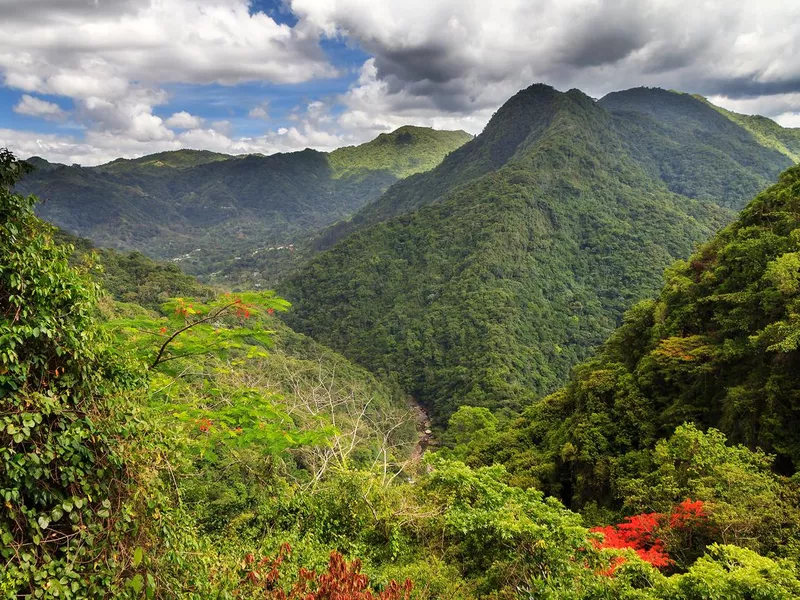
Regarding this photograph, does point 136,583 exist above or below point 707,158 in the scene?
below

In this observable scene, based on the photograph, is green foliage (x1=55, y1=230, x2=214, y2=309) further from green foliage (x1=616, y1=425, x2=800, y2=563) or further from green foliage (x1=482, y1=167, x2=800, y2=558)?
green foliage (x1=616, y1=425, x2=800, y2=563)

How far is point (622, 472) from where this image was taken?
18406mm

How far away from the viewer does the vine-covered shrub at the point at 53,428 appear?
397 centimetres

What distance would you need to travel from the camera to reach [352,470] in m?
12.3

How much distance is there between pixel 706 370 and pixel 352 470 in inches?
611

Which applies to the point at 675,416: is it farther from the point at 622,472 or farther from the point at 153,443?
the point at 153,443

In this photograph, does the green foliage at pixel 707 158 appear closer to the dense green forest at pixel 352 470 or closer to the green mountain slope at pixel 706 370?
the green mountain slope at pixel 706 370

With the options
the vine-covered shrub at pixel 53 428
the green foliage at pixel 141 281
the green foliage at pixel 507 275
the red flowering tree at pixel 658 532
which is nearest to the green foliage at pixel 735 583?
the red flowering tree at pixel 658 532

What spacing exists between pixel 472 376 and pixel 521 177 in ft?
230

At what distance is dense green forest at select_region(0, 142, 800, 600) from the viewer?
4.39 meters

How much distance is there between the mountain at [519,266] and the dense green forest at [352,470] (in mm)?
44020

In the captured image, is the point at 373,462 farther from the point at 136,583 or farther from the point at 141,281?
the point at 141,281

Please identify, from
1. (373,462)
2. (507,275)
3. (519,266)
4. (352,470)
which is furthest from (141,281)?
(352,470)

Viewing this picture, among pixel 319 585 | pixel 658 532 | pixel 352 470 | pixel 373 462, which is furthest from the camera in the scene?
pixel 373 462
